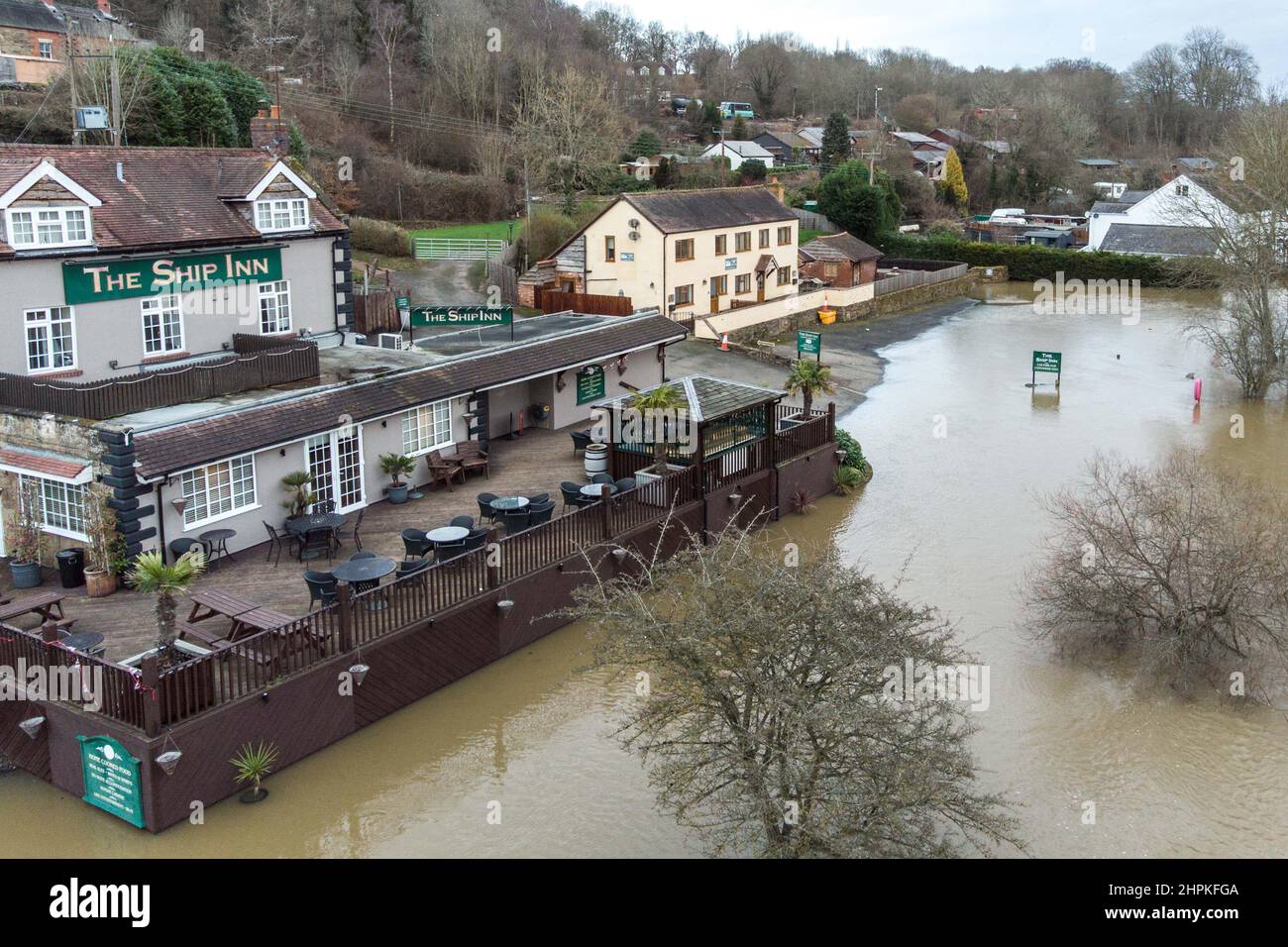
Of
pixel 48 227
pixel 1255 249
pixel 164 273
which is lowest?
pixel 164 273

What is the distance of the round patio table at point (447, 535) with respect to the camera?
758 inches

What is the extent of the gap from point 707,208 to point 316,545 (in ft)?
99.3

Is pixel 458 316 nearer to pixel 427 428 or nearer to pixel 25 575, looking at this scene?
pixel 427 428

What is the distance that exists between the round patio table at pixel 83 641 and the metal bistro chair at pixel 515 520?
275 inches

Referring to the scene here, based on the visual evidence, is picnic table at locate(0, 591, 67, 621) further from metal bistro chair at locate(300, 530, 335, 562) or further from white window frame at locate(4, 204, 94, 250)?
white window frame at locate(4, 204, 94, 250)

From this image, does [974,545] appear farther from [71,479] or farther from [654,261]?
[654,261]

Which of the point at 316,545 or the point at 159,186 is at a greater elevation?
the point at 159,186

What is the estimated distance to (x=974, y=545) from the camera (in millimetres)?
24531

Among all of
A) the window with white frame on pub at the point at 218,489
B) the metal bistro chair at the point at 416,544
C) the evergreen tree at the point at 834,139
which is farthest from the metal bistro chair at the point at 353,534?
the evergreen tree at the point at 834,139

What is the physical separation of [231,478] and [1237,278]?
3119 cm

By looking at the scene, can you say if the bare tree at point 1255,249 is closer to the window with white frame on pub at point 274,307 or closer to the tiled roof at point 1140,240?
the tiled roof at point 1140,240

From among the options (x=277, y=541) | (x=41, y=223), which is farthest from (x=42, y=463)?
(x=41, y=223)

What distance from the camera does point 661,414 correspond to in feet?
77.5

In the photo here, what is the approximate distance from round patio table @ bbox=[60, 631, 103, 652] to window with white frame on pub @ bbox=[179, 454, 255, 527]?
138 inches
